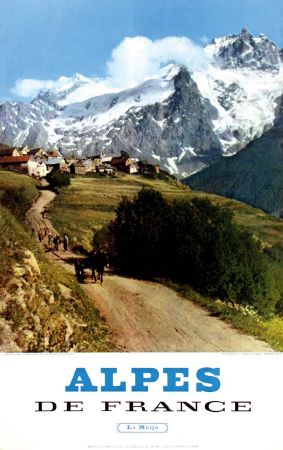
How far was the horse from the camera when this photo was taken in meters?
9.45

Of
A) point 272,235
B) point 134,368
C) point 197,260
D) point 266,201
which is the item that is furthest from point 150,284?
point 266,201

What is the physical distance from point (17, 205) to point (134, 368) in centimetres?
380

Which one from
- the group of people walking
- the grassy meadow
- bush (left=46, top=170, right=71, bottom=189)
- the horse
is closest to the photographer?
the grassy meadow

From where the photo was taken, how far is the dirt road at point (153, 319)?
8.64 meters

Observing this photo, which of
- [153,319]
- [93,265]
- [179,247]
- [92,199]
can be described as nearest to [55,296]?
[93,265]

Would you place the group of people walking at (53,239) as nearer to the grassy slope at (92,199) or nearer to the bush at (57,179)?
the grassy slope at (92,199)

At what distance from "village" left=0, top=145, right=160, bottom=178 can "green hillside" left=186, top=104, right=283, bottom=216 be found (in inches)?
3920

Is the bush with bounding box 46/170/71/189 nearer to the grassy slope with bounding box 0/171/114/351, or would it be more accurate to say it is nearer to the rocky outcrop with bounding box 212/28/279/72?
the grassy slope with bounding box 0/171/114/351

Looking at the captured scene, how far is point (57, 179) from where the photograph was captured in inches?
416

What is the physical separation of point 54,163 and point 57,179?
3.06ft

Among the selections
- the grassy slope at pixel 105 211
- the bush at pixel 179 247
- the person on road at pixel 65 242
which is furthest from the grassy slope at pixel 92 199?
the bush at pixel 179 247

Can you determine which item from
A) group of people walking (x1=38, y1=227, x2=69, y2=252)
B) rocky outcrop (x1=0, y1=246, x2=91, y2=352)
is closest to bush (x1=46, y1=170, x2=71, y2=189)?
group of people walking (x1=38, y1=227, x2=69, y2=252)

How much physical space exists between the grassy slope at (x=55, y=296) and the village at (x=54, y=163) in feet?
2.48

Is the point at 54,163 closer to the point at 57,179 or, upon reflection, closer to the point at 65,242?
the point at 57,179
